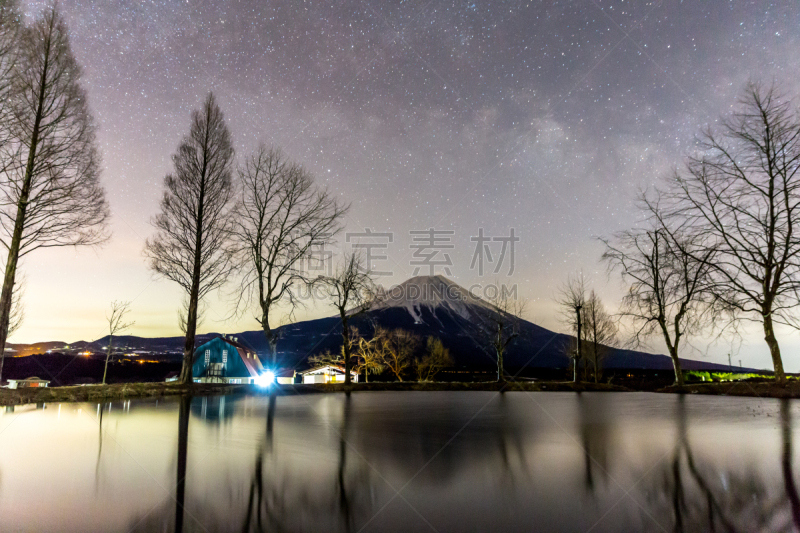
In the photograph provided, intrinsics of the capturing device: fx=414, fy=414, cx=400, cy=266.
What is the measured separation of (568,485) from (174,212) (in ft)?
60.2

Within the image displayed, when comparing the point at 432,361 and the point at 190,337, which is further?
the point at 432,361

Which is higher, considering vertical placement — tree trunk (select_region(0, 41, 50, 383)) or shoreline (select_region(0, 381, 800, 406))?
tree trunk (select_region(0, 41, 50, 383))

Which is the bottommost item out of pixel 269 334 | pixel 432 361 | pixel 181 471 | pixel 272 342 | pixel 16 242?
pixel 432 361

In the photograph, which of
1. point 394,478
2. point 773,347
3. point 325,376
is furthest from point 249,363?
point 394,478

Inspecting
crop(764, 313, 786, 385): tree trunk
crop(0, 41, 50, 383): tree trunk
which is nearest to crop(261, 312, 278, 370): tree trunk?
crop(0, 41, 50, 383): tree trunk

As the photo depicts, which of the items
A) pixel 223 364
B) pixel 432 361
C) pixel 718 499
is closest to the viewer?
pixel 718 499

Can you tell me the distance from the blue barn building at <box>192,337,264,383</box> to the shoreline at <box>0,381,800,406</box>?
31.2m

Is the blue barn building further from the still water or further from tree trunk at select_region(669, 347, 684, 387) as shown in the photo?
the still water

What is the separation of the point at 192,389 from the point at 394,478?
1412 centimetres

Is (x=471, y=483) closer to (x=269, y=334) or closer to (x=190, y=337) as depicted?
(x=190, y=337)

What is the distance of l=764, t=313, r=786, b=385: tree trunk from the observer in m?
15.2

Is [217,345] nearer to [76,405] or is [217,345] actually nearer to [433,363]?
[433,363]

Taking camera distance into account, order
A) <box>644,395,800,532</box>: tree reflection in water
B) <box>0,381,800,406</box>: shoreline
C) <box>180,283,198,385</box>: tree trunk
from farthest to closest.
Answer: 1. <box>180,283,198,385</box>: tree trunk
2. <box>0,381,800,406</box>: shoreline
3. <box>644,395,800,532</box>: tree reflection in water

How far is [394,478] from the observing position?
3.77 metres
